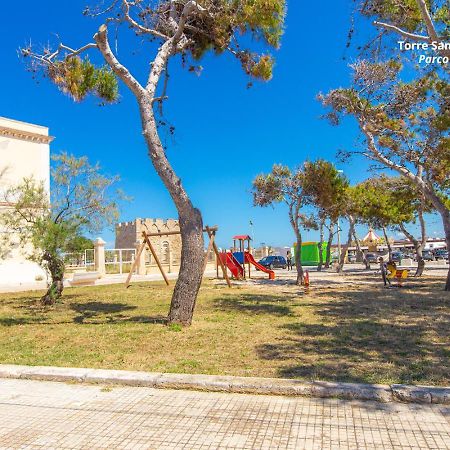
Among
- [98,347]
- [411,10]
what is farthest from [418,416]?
[411,10]

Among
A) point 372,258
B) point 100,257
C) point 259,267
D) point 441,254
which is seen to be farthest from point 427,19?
point 441,254

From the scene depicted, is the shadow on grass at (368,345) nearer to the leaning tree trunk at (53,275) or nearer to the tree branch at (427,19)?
the tree branch at (427,19)

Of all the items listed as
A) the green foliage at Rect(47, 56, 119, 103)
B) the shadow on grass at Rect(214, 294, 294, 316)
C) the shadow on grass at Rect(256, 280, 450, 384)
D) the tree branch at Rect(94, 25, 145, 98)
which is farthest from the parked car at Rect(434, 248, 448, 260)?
the tree branch at Rect(94, 25, 145, 98)

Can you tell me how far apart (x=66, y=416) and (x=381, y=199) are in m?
24.5

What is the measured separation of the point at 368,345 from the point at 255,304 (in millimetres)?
5086

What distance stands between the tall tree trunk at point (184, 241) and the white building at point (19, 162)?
47.7 feet

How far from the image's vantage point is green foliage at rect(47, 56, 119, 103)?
30.4 ft

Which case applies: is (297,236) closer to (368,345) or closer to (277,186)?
(277,186)

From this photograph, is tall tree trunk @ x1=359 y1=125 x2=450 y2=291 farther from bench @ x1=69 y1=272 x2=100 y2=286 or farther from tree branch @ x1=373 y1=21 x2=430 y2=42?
bench @ x1=69 y1=272 x2=100 y2=286

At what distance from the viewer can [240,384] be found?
Answer: 426 centimetres

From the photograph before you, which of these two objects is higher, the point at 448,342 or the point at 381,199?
the point at 381,199

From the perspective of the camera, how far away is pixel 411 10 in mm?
9430

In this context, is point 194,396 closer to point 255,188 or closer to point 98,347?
point 98,347

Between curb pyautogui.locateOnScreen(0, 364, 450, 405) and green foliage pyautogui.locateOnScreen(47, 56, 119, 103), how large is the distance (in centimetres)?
618
